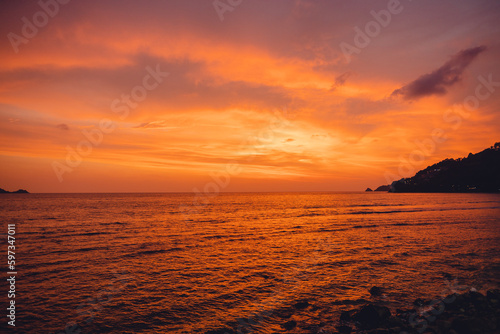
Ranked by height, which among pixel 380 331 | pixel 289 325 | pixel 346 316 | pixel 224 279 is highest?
pixel 380 331

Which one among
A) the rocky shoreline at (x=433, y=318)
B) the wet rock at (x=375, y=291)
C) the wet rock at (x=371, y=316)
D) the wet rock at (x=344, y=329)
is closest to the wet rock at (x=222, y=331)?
the rocky shoreline at (x=433, y=318)

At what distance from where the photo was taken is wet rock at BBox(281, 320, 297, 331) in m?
12.5

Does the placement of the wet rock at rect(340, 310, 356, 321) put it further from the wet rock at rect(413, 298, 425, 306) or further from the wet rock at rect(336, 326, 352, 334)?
the wet rock at rect(413, 298, 425, 306)

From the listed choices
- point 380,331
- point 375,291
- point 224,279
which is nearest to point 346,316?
point 380,331

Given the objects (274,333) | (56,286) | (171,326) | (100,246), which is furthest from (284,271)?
(100,246)

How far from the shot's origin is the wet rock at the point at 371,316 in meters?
12.2

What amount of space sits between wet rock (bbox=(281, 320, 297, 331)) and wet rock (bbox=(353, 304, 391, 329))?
318 centimetres

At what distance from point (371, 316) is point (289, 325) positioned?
419cm

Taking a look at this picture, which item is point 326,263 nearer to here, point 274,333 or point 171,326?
point 274,333

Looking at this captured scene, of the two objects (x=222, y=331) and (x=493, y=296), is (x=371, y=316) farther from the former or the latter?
(x=493, y=296)

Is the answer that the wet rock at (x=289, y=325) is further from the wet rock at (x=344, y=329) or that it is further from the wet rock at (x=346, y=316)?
the wet rock at (x=346, y=316)

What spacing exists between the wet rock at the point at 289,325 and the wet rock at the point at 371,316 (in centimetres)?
318

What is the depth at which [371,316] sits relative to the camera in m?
12.5

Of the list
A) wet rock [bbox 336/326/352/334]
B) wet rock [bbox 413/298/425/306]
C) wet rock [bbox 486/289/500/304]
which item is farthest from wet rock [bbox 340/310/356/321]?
wet rock [bbox 486/289/500/304]
